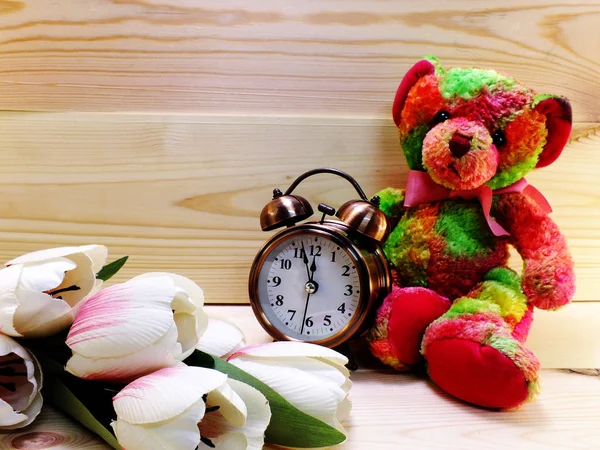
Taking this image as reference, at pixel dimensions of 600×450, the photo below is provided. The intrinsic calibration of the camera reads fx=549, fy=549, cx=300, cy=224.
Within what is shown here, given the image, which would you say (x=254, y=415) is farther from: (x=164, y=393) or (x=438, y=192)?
(x=438, y=192)

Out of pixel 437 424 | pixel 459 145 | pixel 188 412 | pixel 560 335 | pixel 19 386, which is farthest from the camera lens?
pixel 560 335

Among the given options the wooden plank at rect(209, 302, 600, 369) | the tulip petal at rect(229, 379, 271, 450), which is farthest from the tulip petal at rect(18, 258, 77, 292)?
the wooden plank at rect(209, 302, 600, 369)

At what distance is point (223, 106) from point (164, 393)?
0.73m

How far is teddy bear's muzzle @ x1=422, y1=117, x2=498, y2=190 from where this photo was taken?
2.81 ft

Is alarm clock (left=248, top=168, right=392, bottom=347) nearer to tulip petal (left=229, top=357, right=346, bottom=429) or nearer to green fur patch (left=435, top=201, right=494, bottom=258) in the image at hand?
green fur patch (left=435, top=201, right=494, bottom=258)

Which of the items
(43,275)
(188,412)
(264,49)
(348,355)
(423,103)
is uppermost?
(264,49)

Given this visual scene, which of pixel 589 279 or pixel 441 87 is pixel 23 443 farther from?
pixel 589 279

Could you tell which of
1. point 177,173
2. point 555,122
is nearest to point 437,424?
point 555,122

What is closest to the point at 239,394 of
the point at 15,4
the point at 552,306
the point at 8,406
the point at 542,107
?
the point at 8,406

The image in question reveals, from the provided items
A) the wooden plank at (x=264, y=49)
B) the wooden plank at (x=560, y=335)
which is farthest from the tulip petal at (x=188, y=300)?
the wooden plank at (x=264, y=49)

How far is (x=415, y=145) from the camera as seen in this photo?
96 centimetres

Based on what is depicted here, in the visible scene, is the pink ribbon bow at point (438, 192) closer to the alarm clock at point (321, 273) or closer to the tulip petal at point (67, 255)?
the alarm clock at point (321, 273)

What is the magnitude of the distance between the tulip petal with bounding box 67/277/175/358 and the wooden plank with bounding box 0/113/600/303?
580 millimetres

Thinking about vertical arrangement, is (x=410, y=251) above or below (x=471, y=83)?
below
